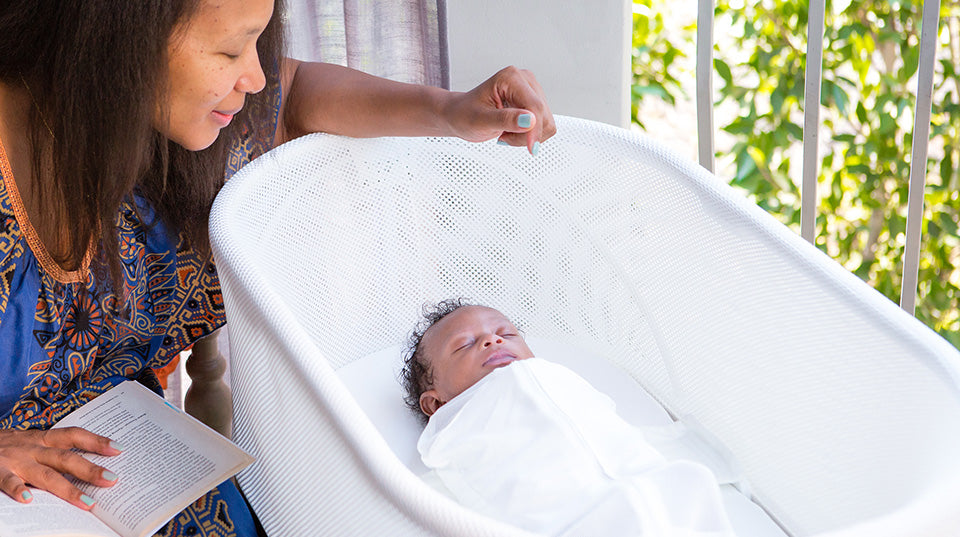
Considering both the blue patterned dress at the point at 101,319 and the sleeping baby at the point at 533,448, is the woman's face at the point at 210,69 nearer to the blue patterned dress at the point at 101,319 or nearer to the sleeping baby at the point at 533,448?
the blue patterned dress at the point at 101,319

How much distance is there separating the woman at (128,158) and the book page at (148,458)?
3 cm

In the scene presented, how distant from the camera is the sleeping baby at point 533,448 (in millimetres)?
949

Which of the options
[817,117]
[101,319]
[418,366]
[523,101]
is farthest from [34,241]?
[817,117]

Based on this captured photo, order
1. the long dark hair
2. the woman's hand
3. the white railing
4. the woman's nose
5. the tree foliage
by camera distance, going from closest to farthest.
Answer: the long dark hair
the woman's nose
the woman's hand
the white railing
the tree foliage

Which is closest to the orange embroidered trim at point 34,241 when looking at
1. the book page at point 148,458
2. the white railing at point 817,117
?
the book page at point 148,458

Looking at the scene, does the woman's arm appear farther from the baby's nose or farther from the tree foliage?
the tree foliage

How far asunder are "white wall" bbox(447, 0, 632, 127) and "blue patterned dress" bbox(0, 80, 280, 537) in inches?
18.4

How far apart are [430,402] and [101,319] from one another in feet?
1.41

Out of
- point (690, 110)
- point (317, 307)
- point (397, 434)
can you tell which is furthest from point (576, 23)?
point (690, 110)

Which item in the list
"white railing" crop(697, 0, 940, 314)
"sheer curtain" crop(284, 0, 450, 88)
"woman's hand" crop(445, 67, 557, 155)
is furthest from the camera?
"sheer curtain" crop(284, 0, 450, 88)

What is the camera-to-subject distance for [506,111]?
1.19 m

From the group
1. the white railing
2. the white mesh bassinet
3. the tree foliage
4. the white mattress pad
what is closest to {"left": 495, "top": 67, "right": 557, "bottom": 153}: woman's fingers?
the white mesh bassinet

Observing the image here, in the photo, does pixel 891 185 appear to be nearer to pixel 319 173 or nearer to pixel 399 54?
pixel 399 54

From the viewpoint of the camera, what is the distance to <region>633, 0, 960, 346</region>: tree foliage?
1948 millimetres
